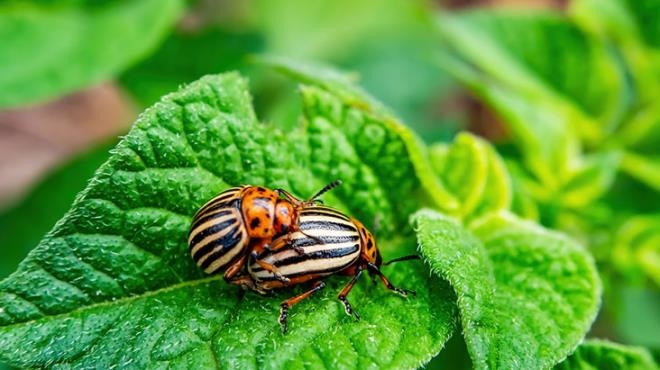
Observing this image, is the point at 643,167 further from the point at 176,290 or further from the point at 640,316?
the point at 176,290

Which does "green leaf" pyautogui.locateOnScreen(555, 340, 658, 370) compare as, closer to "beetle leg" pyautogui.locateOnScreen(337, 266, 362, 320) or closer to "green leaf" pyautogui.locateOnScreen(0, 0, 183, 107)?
"beetle leg" pyautogui.locateOnScreen(337, 266, 362, 320)

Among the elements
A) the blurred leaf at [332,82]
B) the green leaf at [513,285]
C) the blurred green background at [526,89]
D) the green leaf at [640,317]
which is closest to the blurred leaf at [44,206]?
the blurred green background at [526,89]

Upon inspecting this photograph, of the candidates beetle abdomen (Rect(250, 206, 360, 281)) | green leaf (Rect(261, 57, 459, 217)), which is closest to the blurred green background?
green leaf (Rect(261, 57, 459, 217))

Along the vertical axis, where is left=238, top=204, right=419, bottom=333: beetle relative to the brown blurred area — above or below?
below

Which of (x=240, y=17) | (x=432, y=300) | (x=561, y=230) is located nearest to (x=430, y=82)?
(x=240, y=17)

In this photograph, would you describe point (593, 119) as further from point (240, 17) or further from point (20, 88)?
point (240, 17)

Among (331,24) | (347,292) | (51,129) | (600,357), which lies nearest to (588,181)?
(600,357)
